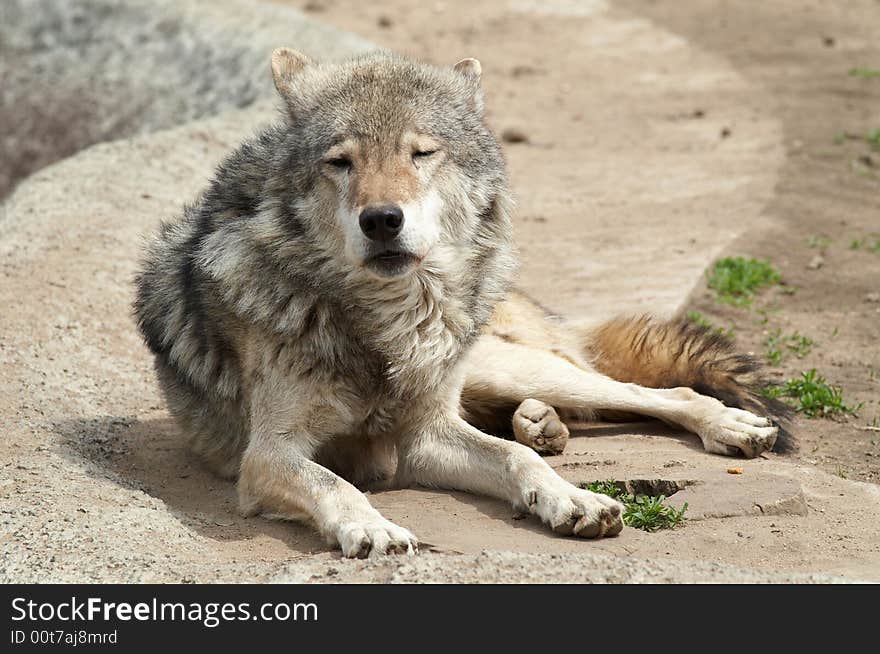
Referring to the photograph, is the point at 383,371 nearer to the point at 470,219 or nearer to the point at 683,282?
the point at 470,219

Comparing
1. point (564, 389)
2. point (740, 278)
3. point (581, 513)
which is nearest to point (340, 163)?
point (581, 513)

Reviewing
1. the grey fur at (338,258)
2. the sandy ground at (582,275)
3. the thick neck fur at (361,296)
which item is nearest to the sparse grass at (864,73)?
the sandy ground at (582,275)

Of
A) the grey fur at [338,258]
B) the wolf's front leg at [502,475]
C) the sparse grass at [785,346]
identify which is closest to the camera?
the wolf's front leg at [502,475]

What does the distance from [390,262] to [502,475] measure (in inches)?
34.9

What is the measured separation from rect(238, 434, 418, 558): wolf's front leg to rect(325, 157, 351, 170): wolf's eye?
97cm

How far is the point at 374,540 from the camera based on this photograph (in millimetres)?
3664

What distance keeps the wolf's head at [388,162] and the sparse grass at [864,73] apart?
7.11 m

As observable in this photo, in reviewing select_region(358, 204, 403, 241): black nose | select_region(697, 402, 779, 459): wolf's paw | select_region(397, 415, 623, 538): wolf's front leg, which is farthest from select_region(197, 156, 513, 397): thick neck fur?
select_region(697, 402, 779, 459): wolf's paw

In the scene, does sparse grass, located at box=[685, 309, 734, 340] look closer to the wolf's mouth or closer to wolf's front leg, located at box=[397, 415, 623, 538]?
wolf's front leg, located at box=[397, 415, 623, 538]

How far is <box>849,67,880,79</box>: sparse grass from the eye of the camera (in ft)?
→ 34.5

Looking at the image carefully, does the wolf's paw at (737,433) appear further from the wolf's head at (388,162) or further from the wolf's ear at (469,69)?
the wolf's ear at (469,69)

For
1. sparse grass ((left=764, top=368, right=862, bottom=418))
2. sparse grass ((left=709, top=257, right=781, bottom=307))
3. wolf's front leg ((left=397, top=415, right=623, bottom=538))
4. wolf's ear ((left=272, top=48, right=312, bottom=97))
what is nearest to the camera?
wolf's front leg ((left=397, top=415, right=623, bottom=538))

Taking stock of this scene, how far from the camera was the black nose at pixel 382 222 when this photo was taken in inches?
150
